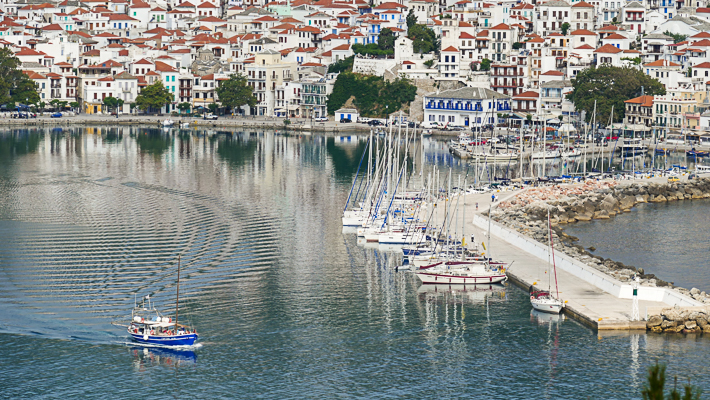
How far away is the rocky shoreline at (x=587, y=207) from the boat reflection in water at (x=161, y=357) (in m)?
14.5

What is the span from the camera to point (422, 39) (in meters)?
102

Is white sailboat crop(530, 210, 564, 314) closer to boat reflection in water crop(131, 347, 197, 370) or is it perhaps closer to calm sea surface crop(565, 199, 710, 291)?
calm sea surface crop(565, 199, 710, 291)

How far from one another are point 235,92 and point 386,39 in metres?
14.0

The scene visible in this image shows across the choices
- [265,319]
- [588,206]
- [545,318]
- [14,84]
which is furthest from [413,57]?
[265,319]

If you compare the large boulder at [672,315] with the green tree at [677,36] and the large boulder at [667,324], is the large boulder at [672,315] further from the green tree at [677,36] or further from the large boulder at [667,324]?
the green tree at [677,36]

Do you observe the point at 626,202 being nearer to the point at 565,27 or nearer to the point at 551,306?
the point at 551,306

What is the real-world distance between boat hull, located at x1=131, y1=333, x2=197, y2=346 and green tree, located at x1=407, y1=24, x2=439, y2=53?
7001 centimetres

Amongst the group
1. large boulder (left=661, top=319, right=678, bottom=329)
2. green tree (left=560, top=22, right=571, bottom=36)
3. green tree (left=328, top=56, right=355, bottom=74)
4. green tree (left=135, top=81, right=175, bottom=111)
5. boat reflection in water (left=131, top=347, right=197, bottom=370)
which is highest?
green tree (left=560, top=22, right=571, bottom=36)

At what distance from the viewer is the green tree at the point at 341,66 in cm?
10164

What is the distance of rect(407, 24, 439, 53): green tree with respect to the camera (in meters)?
101

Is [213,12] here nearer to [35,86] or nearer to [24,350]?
[35,86]

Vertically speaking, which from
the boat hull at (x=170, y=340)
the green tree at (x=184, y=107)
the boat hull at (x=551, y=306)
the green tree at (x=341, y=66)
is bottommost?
the boat hull at (x=170, y=340)

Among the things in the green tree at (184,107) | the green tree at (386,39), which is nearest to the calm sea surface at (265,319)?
the green tree at (184,107)

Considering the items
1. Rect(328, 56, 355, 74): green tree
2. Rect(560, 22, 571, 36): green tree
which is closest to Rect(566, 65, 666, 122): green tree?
Rect(560, 22, 571, 36): green tree
